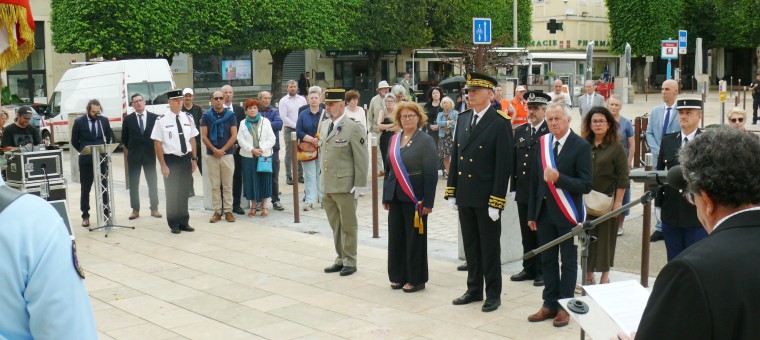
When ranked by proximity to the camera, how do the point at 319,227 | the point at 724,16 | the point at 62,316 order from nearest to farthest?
the point at 62,316 → the point at 319,227 → the point at 724,16

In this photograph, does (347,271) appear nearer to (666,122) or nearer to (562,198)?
(562,198)

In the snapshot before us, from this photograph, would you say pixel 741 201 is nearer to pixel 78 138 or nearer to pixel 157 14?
pixel 78 138

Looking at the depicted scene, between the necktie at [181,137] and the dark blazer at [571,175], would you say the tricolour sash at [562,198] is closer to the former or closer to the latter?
the dark blazer at [571,175]

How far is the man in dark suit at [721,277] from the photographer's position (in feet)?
7.45

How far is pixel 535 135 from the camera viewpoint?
8375mm

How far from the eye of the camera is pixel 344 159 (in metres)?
9.16

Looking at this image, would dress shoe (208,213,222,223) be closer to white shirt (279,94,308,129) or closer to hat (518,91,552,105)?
white shirt (279,94,308,129)

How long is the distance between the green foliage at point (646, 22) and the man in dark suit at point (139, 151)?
52244mm

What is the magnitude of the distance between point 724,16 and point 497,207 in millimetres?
56960

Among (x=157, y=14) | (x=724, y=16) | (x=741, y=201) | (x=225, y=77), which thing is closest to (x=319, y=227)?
(x=741, y=201)

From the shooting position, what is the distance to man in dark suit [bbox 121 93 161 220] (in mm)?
12844

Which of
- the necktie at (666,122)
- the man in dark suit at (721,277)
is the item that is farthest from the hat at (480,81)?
the man in dark suit at (721,277)

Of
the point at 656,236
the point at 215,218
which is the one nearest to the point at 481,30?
the point at 215,218

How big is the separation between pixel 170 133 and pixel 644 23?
53442 mm
